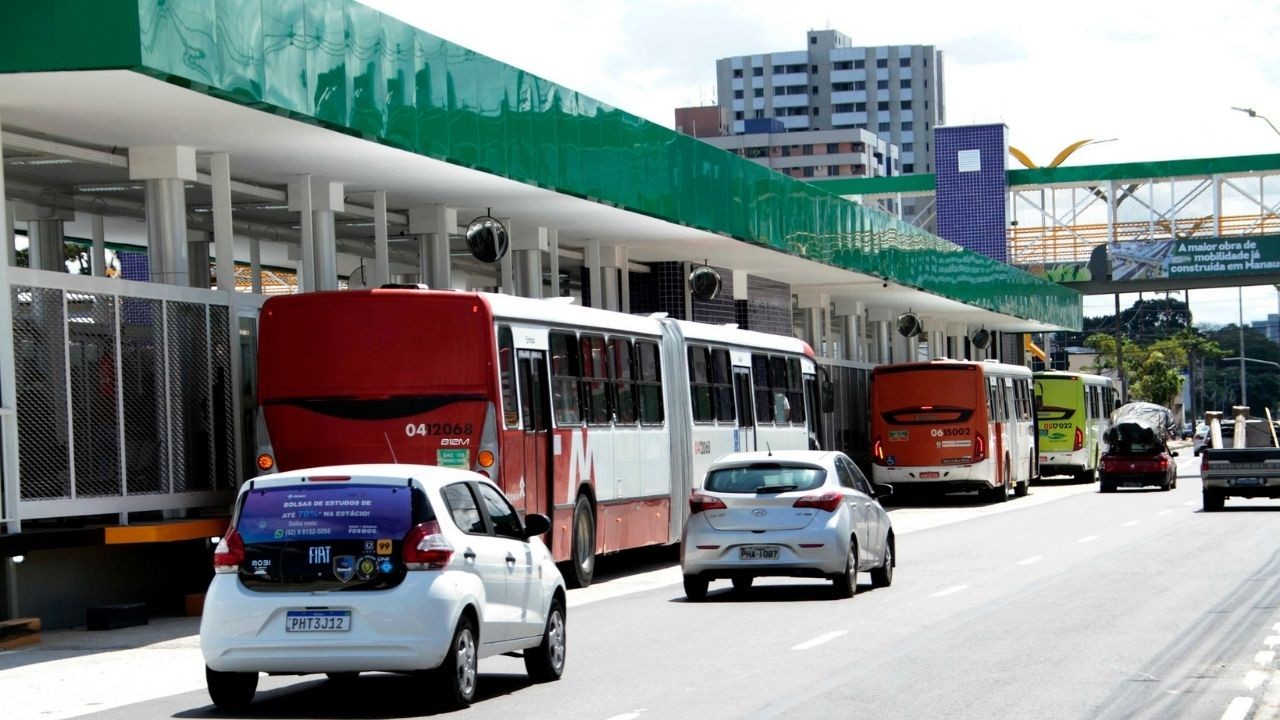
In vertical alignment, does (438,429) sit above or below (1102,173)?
below

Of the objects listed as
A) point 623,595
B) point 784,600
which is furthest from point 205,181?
point 784,600

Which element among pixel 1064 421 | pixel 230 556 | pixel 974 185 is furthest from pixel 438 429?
pixel 974 185

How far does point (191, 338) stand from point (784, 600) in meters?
6.71

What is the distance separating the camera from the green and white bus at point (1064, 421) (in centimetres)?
5700

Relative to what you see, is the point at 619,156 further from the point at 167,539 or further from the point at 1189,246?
the point at 1189,246

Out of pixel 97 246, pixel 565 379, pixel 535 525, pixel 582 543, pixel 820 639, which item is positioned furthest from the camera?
pixel 97 246

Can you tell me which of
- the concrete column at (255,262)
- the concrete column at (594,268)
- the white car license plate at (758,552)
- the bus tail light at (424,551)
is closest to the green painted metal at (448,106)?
the concrete column at (594,268)

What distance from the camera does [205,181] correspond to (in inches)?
1023

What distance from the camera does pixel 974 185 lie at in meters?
80.2

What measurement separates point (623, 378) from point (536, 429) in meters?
3.65

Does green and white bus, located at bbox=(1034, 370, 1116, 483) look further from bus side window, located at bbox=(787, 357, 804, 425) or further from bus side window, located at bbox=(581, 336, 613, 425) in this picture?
bus side window, located at bbox=(581, 336, 613, 425)

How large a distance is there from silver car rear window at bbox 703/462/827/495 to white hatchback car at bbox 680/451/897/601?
10mm

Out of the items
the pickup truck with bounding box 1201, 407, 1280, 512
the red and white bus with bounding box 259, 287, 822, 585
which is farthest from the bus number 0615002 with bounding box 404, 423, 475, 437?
the pickup truck with bounding box 1201, 407, 1280, 512

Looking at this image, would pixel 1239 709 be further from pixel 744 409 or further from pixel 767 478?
pixel 744 409
